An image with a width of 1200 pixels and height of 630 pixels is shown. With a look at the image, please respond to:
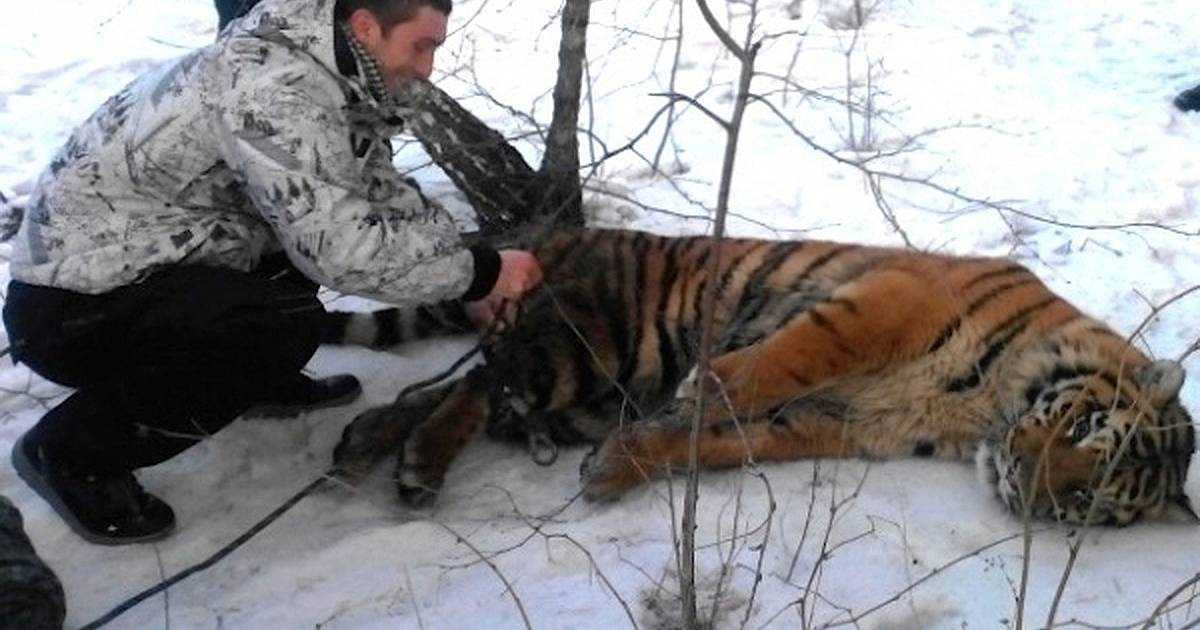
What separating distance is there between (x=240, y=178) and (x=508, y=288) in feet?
2.28

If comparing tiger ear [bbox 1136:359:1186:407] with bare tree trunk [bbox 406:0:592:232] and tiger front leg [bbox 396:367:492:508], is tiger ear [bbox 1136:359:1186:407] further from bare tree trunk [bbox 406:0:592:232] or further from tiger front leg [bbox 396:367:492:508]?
bare tree trunk [bbox 406:0:592:232]

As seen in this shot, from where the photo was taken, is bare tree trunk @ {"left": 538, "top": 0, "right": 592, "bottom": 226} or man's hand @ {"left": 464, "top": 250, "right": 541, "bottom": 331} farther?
bare tree trunk @ {"left": 538, "top": 0, "right": 592, "bottom": 226}

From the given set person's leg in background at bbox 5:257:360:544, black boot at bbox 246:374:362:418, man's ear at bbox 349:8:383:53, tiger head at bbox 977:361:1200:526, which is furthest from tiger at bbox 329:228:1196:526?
man's ear at bbox 349:8:383:53

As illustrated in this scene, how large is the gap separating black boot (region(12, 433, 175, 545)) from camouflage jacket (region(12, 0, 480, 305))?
45cm

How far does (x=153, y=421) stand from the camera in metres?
3.00

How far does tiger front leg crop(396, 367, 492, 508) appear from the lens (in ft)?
10.7

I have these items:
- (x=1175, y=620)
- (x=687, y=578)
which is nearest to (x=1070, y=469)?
(x=1175, y=620)

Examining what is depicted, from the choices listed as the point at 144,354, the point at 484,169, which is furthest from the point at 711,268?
the point at 484,169

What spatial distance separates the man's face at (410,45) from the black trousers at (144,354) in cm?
63

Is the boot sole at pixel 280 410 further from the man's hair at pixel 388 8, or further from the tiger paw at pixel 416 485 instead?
the man's hair at pixel 388 8

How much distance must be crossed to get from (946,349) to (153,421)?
205 cm

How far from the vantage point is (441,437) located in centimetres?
335

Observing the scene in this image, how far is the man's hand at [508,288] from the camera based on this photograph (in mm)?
3178

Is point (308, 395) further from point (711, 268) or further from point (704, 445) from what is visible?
point (711, 268)
